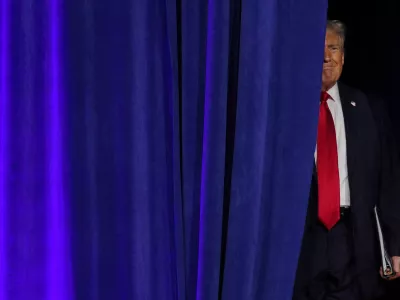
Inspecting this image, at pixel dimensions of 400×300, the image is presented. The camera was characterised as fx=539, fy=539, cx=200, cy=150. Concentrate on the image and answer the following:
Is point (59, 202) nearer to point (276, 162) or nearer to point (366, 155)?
point (276, 162)

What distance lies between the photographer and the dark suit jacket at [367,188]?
1603 mm

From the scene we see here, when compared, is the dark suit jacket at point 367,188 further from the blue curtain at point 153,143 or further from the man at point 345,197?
the blue curtain at point 153,143

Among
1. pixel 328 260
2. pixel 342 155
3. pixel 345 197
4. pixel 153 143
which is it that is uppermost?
pixel 153 143

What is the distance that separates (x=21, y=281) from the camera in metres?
1.30

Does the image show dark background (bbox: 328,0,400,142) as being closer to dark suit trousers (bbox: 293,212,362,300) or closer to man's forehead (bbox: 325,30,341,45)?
man's forehead (bbox: 325,30,341,45)

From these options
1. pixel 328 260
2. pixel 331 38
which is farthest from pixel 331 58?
pixel 328 260

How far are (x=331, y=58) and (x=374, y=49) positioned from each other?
44 centimetres

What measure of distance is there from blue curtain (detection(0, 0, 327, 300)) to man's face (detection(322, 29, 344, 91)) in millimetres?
344

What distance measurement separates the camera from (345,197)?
1628 mm

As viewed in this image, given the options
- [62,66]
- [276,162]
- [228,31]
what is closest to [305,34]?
[228,31]

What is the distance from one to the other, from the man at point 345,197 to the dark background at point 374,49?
0.35 m

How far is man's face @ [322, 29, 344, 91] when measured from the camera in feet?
5.36

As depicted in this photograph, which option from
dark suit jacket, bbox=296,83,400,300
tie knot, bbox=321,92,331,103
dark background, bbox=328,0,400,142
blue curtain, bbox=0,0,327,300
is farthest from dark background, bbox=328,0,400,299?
blue curtain, bbox=0,0,327,300

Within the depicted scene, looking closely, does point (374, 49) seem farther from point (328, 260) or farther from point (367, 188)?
point (328, 260)
